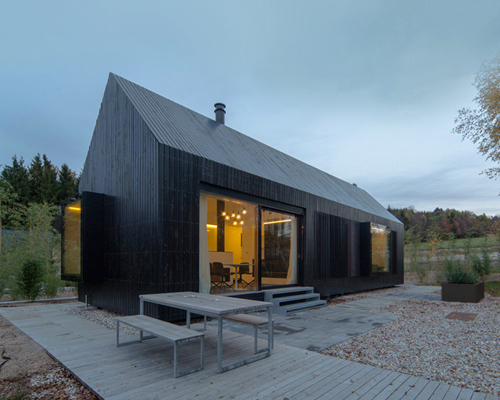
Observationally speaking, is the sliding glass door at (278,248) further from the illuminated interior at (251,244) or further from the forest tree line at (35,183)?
the forest tree line at (35,183)

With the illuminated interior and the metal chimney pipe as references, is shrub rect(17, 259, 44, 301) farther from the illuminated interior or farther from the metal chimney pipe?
the metal chimney pipe

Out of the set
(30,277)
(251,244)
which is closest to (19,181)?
(30,277)

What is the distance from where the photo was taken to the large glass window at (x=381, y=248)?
1189cm

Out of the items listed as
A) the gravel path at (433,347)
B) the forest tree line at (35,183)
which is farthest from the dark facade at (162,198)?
the forest tree line at (35,183)

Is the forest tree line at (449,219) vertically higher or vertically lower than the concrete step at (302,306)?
higher

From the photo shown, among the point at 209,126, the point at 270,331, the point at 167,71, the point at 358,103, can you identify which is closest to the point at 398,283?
the point at 358,103

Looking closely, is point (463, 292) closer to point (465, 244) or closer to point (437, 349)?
point (437, 349)

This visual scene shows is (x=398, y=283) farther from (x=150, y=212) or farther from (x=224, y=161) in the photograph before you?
(x=150, y=212)

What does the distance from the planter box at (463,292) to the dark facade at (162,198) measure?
295 centimetres

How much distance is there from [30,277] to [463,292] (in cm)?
1180

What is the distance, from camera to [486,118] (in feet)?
33.8

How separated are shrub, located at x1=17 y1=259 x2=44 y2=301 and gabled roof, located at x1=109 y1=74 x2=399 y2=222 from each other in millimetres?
5147

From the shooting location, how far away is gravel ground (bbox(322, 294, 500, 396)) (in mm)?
3080

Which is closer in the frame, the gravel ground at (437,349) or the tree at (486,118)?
the gravel ground at (437,349)
